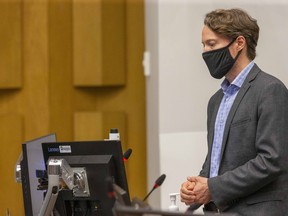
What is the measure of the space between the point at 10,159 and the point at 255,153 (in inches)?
99.1

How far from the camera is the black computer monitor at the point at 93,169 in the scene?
291cm

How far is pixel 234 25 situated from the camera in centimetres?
316

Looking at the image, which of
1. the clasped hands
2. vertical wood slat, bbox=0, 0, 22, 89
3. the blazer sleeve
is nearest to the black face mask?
the blazer sleeve

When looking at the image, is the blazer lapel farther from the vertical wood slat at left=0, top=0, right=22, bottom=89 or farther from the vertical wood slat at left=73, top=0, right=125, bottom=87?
the vertical wood slat at left=0, top=0, right=22, bottom=89

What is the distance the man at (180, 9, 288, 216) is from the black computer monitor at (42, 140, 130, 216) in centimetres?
35

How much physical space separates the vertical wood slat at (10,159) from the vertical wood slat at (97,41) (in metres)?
0.52

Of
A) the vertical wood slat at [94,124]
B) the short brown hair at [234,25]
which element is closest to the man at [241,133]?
the short brown hair at [234,25]

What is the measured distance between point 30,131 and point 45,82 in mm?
354

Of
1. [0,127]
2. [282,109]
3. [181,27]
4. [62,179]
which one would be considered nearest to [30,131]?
[0,127]

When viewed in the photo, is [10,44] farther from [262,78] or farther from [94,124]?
[262,78]

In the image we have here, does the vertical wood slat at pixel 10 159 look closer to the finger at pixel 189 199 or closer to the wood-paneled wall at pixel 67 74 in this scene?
the wood-paneled wall at pixel 67 74

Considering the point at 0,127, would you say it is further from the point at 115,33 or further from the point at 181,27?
the point at 181,27

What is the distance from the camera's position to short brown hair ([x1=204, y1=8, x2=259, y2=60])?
10.4 feet

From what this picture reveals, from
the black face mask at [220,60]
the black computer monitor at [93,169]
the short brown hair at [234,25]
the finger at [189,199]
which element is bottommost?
the finger at [189,199]
